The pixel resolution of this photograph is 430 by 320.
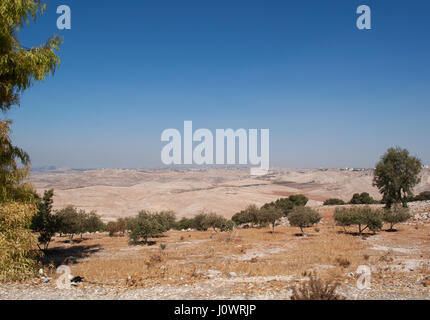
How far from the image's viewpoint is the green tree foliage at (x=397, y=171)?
4081 cm

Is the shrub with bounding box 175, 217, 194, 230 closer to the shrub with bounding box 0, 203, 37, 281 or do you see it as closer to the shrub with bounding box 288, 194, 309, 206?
the shrub with bounding box 288, 194, 309, 206

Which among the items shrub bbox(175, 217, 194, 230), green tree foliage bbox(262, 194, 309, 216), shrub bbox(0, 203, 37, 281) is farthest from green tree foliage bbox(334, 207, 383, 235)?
shrub bbox(0, 203, 37, 281)

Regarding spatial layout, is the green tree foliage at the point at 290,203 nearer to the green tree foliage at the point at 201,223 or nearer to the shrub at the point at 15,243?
the green tree foliage at the point at 201,223

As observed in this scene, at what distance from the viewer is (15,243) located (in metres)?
9.88

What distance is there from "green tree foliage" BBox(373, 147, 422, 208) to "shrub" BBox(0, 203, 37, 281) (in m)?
46.5

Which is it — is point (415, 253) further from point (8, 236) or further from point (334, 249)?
point (8, 236)

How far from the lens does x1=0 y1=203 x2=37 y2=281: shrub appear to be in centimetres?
956

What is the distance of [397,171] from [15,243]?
4878 cm

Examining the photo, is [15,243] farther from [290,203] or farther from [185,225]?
[290,203]

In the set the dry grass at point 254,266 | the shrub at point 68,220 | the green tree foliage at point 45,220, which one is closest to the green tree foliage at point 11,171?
the dry grass at point 254,266

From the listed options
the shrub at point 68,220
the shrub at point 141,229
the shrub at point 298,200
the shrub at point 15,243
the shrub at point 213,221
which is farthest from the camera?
the shrub at point 298,200

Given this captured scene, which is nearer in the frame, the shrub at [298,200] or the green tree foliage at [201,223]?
the green tree foliage at [201,223]

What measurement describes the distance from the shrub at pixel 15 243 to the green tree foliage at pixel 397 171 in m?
46.5
